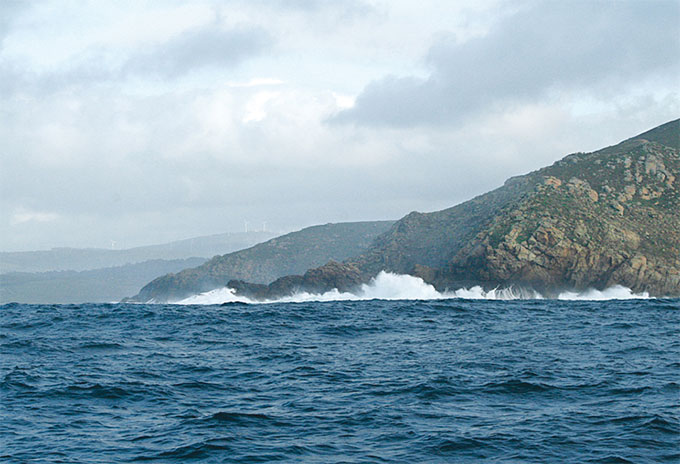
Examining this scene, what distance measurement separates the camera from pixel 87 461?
49.2 ft

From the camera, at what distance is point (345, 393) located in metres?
21.3

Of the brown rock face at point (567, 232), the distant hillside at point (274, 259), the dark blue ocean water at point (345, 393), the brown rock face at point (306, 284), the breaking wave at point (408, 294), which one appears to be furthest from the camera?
the distant hillside at point (274, 259)

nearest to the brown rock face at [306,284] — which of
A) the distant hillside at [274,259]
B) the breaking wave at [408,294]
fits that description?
the breaking wave at [408,294]

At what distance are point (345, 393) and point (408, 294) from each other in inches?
2550

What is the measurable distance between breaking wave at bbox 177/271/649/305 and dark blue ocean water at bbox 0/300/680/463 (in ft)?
136

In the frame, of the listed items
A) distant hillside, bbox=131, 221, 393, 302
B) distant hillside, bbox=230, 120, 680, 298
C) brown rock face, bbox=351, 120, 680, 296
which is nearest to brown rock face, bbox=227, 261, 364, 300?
distant hillside, bbox=230, 120, 680, 298

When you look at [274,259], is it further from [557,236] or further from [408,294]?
[557,236]

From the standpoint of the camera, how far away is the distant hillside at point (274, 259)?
14704 centimetres

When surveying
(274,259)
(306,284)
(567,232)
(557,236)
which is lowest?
(306,284)

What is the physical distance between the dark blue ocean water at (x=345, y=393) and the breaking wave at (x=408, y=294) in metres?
41.6

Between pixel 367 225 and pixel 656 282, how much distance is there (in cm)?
11300

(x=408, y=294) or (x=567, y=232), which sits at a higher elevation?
(x=567, y=232)

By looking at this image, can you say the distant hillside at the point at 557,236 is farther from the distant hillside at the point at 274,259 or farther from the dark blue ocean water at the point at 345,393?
the distant hillside at the point at 274,259

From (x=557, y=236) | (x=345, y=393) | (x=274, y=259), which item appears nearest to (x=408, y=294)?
(x=557, y=236)
